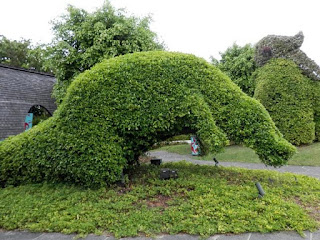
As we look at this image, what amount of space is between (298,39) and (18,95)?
13.6 metres

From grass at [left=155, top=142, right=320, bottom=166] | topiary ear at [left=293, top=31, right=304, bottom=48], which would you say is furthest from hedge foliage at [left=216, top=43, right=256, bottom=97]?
grass at [left=155, top=142, right=320, bottom=166]

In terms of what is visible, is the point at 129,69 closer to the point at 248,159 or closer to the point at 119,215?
the point at 119,215

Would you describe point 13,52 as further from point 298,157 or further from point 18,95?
point 298,157

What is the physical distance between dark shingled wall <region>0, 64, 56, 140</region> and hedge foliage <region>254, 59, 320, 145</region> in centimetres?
1148

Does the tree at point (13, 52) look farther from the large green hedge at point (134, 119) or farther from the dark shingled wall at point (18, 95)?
the large green hedge at point (134, 119)

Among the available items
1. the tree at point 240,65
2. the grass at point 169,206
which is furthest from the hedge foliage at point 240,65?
the grass at point 169,206

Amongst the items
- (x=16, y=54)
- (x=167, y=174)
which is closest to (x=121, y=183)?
(x=167, y=174)

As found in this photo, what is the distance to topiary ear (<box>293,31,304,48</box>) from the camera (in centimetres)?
1051

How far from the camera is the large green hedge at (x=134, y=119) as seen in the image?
452cm

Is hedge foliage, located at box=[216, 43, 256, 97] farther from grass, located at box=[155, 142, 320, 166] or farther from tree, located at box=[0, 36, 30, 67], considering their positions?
tree, located at box=[0, 36, 30, 67]

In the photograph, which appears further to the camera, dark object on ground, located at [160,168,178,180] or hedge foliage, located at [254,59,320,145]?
hedge foliage, located at [254,59,320,145]

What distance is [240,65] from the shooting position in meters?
14.3

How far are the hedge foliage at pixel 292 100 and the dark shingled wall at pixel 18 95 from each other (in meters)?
11.5

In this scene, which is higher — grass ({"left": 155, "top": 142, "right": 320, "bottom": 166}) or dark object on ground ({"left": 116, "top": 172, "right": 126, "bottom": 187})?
dark object on ground ({"left": 116, "top": 172, "right": 126, "bottom": 187})
